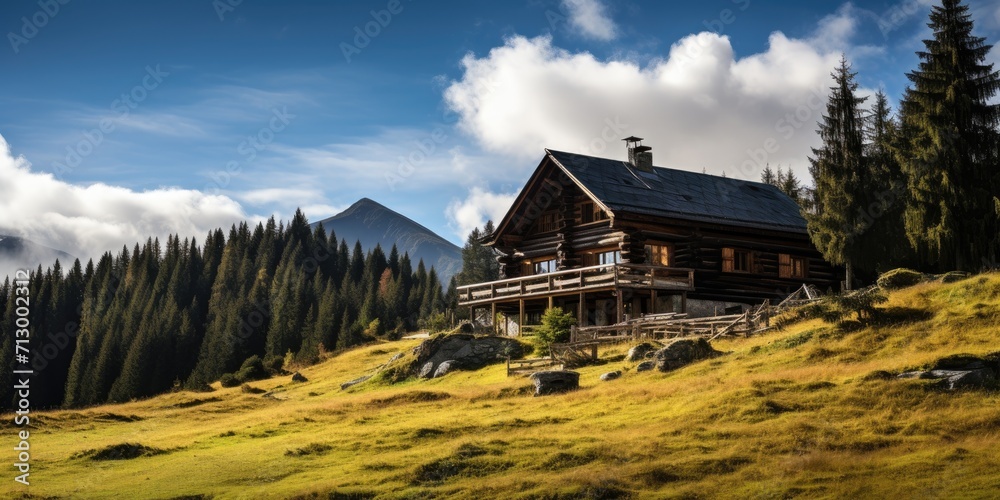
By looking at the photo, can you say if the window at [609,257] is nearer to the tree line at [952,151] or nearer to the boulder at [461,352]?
the boulder at [461,352]

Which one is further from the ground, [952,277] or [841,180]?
[841,180]

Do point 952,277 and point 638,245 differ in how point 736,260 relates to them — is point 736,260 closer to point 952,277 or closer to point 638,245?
point 638,245

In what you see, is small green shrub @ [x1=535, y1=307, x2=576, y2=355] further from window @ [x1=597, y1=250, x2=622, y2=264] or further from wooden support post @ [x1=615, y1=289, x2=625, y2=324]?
window @ [x1=597, y1=250, x2=622, y2=264]

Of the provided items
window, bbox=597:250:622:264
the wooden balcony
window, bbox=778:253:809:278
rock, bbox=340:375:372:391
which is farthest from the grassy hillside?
window, bbox=778:253:809:278

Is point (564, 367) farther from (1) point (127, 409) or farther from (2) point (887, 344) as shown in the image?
(1) point (127, 409)

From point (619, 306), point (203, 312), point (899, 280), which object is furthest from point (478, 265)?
point (899, 280)

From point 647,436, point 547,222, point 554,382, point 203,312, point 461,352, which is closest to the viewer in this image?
point 647,436

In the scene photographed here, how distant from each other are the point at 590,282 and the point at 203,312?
4181 inches

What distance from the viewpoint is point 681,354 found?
32531 mm

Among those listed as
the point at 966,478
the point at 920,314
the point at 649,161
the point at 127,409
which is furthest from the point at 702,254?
the point at 966,478

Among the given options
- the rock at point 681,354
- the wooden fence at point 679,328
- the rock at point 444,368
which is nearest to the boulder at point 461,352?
the rock at point 444,368

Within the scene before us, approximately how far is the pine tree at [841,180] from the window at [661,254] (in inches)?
306

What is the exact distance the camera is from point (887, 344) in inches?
1168

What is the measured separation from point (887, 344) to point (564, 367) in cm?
1241
